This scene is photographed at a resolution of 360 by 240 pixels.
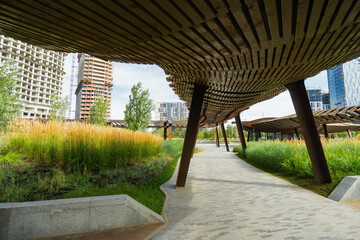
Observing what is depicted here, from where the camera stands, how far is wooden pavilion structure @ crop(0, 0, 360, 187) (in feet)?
6.73

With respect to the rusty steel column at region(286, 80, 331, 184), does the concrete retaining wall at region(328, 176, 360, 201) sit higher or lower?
lower

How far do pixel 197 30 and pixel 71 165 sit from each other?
14.7 ft

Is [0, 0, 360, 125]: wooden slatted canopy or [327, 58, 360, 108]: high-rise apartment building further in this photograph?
[327, 58, 360, 108]: high-rise apartment building

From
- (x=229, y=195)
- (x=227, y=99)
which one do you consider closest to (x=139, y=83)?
(x=227, y=99)

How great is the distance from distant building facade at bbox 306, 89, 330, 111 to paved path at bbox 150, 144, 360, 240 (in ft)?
499

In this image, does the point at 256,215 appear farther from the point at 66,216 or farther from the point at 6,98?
the point at 6,98

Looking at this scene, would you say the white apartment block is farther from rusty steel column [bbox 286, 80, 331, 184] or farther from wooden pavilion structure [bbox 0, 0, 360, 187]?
wooden pavilion structure [bbox 0, 0, 360, 187]

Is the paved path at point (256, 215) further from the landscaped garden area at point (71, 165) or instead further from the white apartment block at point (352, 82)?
the white apartment block at point (352, 82)

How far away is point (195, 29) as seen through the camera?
2.58 metres

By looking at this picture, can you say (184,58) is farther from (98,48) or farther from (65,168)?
(65,168)

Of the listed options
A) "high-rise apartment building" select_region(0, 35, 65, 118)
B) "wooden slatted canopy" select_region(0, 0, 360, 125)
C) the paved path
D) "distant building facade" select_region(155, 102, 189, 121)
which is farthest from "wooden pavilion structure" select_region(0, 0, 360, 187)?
Answer: "distant building facade" select_region(155, 102, 189, 121)

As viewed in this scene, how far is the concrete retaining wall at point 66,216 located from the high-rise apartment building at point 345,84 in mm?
133126

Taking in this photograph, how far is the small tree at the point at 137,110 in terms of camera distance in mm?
19766

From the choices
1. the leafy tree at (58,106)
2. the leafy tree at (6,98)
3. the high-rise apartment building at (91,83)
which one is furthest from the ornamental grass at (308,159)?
the high-rise apartment building at (91,83)
